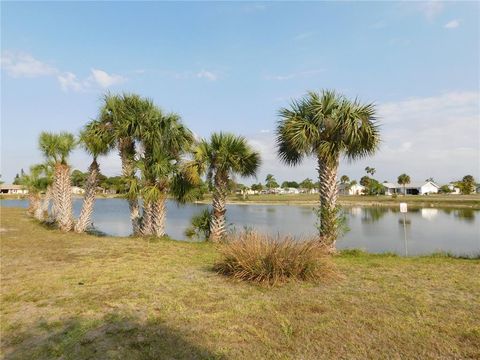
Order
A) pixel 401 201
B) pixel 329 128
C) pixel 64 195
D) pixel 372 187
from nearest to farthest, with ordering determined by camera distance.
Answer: pixel 329 128 < pixel 64 195 < pixel 401 201 < pixel 372 187

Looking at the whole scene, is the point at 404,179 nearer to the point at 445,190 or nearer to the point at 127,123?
the point at 445,190

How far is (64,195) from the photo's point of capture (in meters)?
18.0

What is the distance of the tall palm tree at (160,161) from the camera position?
1468 cm

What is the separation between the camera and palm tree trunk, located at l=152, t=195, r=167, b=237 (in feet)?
48.9

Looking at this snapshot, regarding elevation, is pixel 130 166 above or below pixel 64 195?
above

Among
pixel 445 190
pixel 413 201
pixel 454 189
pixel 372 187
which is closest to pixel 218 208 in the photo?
pixel 413 201

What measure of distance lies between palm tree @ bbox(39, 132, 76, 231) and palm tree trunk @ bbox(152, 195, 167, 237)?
571 centimetres

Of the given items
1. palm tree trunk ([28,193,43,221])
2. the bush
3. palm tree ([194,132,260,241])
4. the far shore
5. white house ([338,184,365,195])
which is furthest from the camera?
white house ([338,184,365,195])

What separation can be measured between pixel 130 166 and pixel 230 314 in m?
11.6

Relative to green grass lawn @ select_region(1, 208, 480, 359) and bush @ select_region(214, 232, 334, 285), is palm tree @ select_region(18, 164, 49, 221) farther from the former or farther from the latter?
bush @ select_region(214, 232, 334, 285)

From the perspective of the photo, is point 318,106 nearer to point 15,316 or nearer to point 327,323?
point 327,323

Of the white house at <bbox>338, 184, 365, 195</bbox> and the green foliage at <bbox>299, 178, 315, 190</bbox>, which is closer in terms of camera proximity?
the white house at <bbox>338, 184, 365, 195</bbox>

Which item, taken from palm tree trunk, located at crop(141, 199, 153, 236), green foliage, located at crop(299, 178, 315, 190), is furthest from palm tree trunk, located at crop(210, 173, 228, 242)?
green foliage, located at crop(299, 178, 315, 190)

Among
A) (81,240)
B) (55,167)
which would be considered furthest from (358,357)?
(55,167)
